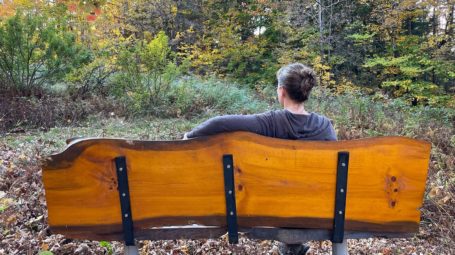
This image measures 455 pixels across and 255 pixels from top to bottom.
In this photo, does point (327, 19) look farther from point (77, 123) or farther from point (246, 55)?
point (77, 123)

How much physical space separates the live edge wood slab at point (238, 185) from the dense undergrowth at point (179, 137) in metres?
1.33

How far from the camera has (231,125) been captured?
2619 millimetres

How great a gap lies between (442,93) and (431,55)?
1.74 metres

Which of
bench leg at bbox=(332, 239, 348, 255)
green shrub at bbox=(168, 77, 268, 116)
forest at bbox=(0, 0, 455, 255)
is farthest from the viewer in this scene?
green shrub at bbox=(168, 77, 268, 116)

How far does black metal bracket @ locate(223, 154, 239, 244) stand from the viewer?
7.93 ft

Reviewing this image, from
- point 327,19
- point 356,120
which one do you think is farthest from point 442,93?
point 356,120

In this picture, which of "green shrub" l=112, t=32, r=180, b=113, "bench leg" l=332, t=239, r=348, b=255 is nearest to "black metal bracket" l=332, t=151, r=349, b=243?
"bench leg" l=332, t=239, r=348, b=255

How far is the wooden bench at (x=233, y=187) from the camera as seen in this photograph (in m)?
2.39

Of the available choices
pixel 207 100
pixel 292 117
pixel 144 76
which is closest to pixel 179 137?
pixel 144 76

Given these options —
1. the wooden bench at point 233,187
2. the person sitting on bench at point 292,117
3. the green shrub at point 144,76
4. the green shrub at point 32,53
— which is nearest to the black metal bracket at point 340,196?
the wooden bench at point 233,187

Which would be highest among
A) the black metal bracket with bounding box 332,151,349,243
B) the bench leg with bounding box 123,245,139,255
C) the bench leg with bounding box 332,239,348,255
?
the black metal bracket with bounding box 332,151,349,243

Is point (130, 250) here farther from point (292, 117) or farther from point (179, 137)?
point (179, 137)

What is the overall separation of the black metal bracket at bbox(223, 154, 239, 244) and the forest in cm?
151

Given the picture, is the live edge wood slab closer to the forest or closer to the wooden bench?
the wooden bench
